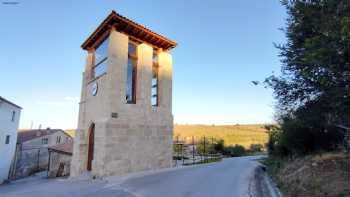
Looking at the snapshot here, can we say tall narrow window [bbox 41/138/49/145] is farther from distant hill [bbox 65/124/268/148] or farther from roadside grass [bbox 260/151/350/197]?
roadside grass [bbox 260/151/350/197]

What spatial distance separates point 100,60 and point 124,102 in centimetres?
304

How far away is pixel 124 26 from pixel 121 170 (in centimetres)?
726

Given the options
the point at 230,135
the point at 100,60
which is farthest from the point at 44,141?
the point at 230,135

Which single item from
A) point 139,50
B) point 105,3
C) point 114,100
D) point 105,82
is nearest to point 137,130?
point 114,100

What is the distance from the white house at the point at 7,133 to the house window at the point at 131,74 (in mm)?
16404

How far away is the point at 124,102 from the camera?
1099 cm

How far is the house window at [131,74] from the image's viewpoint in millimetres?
11570

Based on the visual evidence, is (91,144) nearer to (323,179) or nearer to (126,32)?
(126,32)

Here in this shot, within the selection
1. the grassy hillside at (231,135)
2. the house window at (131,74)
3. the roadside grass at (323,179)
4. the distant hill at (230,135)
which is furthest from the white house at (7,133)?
the roadside grass at (323,179)

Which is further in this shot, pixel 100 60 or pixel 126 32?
pixel 100 60

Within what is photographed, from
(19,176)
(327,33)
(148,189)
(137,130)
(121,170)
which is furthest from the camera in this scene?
(19,176)

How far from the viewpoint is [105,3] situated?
11.8 metres

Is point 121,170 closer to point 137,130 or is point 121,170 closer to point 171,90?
point 137,130

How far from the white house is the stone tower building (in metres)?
13.7
